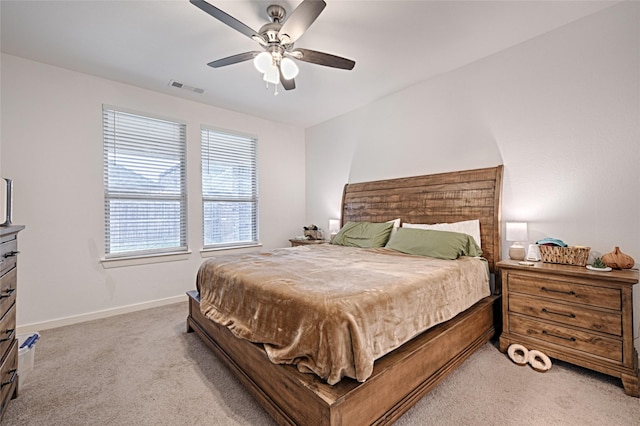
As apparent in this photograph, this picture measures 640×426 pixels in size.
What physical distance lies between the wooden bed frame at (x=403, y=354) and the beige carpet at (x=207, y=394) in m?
0.11

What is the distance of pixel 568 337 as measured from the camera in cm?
201

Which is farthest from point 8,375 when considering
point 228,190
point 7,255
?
point 228,190

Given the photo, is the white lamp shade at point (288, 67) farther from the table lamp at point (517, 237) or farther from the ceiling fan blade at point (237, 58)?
the table lamp at point (517, 237)

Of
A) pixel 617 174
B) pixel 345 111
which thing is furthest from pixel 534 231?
pixel 345 111

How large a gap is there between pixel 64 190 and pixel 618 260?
16.7 ft

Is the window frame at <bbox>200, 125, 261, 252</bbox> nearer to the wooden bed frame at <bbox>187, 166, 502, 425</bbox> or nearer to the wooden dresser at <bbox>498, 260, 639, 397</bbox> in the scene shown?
the wooden bed frame at <bbox>187, 166, 502, 425</bbox>

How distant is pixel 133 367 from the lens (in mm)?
2162

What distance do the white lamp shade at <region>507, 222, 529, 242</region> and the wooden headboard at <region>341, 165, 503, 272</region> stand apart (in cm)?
14

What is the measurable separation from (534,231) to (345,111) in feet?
9.94

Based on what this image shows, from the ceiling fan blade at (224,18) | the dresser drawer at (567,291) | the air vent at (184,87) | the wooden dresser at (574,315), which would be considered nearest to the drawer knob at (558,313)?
the wooden dresser at (574,315)

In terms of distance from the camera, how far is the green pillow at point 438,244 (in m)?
2.57

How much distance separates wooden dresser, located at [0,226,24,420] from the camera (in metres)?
1.51

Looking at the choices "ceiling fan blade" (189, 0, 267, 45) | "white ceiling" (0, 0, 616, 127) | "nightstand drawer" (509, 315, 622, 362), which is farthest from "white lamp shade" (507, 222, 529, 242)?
"ceiling fan blade" (189, 0, 267, 45)

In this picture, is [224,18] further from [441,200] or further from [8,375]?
[441,200]
